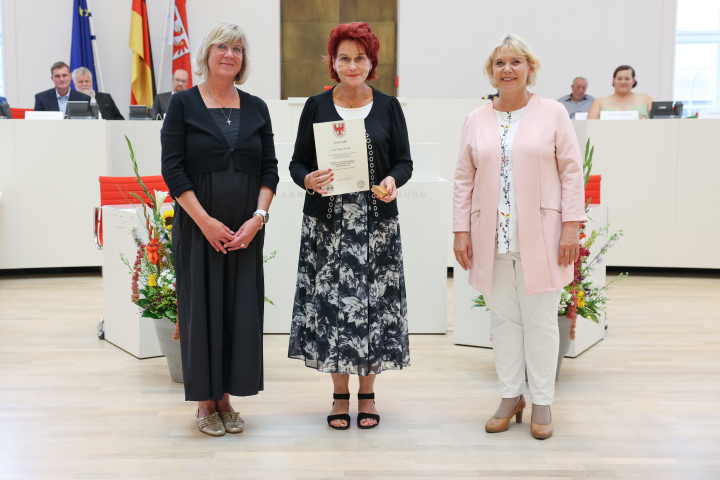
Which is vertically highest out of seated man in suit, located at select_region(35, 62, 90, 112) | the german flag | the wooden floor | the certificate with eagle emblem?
the german flag

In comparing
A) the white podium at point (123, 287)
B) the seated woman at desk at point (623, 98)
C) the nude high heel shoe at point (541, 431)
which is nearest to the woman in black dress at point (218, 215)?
the nude high heel shoe at point (541, 431)

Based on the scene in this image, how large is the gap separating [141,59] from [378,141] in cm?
726

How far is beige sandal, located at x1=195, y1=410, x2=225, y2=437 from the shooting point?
2799 mm

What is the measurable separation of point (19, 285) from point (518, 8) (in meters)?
6.89

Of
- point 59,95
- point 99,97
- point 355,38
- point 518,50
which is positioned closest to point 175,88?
point 99,97

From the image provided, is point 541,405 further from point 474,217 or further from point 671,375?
point 671,375

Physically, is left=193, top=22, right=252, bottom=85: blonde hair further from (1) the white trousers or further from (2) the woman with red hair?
(1) the white trousers

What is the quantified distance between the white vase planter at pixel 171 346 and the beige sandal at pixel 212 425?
0.65m

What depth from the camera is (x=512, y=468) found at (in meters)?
2.49

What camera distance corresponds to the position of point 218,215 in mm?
2678

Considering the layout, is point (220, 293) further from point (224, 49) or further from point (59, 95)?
point (59, 95)

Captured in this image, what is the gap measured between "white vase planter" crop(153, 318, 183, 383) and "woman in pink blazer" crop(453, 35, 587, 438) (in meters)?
1.49

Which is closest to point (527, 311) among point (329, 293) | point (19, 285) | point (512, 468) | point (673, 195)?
point (512, 468)

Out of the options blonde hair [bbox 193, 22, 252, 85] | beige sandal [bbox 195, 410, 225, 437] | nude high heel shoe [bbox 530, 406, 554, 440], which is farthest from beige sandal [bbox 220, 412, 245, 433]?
blonde hair [bbox 193, 22, 252, 85]
